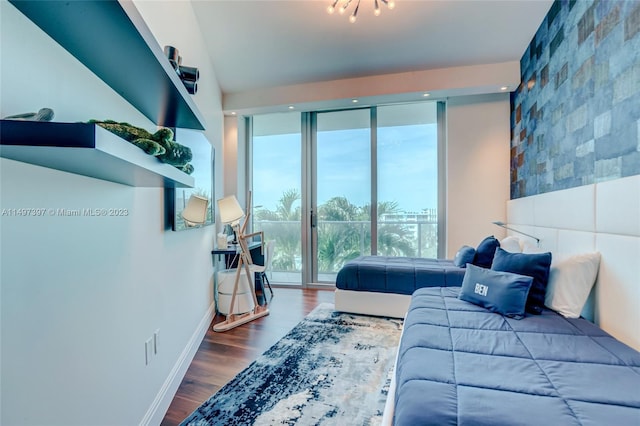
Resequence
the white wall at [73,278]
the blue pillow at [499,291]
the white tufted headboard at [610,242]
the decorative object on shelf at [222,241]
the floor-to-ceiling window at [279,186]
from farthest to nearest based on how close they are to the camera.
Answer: the floor-to-ceiling window at [279,186]
the decorative object on shelf at [222,241]
the blue pillow at [499,291]
the white tufted headboard at [610,242]
the white wall at [73,278]

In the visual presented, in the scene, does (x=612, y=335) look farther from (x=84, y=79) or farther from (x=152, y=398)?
(x=84, y=79)

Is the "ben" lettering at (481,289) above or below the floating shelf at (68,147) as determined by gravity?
below

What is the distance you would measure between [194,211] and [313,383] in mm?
1557

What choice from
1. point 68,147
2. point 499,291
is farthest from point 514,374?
point 68,147

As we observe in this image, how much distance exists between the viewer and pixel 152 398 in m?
1.58

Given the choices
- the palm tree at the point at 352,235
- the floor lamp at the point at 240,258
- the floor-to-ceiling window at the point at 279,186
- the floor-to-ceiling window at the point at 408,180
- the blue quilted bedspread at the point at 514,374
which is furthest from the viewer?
the floor-to-ceiling window at the point at 279,186

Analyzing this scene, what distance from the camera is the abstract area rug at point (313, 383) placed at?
5.08ft

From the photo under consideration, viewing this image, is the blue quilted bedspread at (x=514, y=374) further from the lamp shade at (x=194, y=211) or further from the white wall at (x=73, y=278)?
the lamp shade at (x=194, y=211)

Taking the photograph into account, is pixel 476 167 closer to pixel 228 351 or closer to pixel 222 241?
pixel 222 241

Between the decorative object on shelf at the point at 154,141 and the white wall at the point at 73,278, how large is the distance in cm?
20

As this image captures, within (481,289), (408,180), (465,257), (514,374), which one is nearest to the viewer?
(514,374)

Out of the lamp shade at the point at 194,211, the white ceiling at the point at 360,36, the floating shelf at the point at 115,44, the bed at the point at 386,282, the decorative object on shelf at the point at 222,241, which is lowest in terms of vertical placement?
the bed at the point at 386,282

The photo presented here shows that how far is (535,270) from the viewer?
1.81 m

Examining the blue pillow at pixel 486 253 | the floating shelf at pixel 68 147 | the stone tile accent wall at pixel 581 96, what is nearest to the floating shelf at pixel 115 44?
the floating shelf at pixel 68 147
